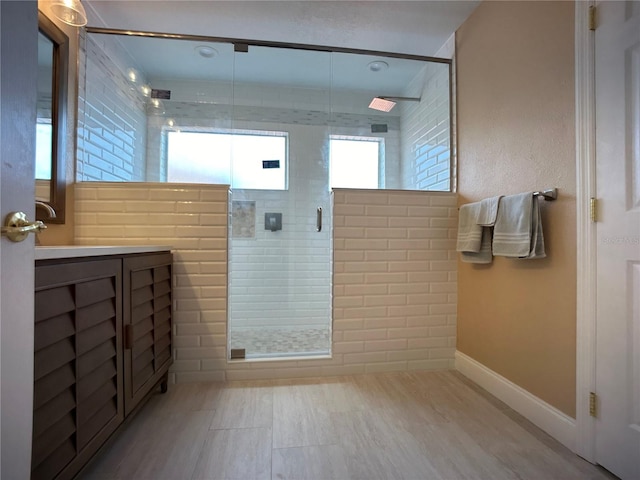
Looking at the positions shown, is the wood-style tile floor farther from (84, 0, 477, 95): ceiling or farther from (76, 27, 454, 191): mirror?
(84, 0, 477, 95): ceiling

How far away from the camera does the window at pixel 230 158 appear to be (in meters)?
2.18

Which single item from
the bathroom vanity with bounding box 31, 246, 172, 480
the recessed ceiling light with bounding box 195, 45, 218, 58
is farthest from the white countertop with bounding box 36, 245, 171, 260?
the recessed ceiling light with bounding box 195, 45, 218, 58

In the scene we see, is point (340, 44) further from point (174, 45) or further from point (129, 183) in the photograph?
point (129, 183)

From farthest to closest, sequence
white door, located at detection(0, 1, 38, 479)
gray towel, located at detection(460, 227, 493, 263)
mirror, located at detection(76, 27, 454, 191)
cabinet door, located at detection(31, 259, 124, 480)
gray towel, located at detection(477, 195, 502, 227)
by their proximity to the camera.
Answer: mirror, located at detection(76, 27, 454, 191) < gray towel, located at detection(460, 227, 493, 263) < gray towel, located at detection(477, 195, 502, 227) < cabinet door, located at detection(31, 259, 124, 480) < white door, located at detection(0, 1, 38, 479)

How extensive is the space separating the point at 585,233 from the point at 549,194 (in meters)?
0.24

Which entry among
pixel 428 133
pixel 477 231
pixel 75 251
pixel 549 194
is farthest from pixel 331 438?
pixel 428 133

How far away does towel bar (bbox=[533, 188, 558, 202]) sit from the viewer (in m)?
1.34

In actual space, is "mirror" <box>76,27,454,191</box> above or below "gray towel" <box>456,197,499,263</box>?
above

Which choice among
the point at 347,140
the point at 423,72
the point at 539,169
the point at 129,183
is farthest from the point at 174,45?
the point at 539,169

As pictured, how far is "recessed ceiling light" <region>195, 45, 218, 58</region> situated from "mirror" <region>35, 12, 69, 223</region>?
0.81 meters

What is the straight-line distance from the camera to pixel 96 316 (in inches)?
39.6

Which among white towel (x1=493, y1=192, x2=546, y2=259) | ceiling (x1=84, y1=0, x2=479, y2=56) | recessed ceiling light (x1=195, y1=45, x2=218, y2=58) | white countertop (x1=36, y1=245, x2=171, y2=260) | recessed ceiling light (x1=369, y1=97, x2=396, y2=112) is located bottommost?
white countertop (x1=36, y1=245, x2=171, y2=260)

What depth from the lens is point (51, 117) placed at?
1.51m

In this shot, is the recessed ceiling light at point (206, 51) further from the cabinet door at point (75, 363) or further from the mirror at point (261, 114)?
the cabinet door at point (75, 363)
